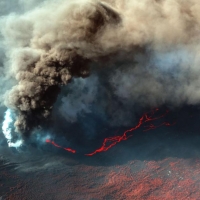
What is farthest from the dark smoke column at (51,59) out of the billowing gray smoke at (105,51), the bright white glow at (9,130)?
the bright white glow at (9,130)

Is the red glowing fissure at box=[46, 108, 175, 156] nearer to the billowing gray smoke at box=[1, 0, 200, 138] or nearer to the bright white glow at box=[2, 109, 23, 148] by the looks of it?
the billowing gray smoke at box=[1, 0, 200, 138]

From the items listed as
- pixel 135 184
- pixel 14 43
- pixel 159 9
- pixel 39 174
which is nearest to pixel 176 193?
pixel 135 184

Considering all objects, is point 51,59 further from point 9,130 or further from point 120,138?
point 120,138

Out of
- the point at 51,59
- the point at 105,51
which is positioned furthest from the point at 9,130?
the point at 105,51

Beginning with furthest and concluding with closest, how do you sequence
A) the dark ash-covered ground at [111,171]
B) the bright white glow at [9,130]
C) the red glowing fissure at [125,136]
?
the red glowing fissure at [125,136], the bright white glow at [9,130], the dark ash-covered ground at [111,171]

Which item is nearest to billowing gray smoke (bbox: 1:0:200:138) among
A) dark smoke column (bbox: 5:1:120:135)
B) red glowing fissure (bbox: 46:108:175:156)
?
dark smoke column (bbox: 5:1:120:135)

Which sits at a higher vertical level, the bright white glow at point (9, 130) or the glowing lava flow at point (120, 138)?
the bright white glow at point (9, 130)

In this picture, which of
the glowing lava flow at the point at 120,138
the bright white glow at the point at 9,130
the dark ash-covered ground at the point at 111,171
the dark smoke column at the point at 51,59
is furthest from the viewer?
the glowing lava flow at the point at 120,138

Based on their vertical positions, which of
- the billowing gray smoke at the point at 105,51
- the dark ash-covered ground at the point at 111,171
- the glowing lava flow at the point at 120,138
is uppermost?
the billowing gray smoke at the point at 105,51

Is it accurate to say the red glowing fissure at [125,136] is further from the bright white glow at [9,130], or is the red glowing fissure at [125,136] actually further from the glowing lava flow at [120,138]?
the bright white glow at [9,130]
